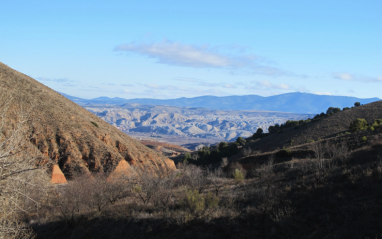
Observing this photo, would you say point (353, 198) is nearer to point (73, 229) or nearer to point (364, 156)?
point (364, 156)

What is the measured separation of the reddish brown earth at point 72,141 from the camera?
34.6 m

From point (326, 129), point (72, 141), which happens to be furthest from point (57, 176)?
point (326, 129)

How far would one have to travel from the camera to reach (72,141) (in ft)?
122

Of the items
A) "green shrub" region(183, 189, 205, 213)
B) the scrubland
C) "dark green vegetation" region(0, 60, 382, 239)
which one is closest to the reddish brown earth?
"dark green vegetation" region(0, 60, 382, 239)

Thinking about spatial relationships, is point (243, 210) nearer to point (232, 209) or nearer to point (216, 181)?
point (232, 209)

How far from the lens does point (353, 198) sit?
14.1 meters

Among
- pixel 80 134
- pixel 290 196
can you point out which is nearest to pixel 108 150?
Result: pixel 80 134

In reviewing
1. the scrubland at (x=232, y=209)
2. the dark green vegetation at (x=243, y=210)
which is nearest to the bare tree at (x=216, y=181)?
the dark green vegetation at (x=243, y=210)

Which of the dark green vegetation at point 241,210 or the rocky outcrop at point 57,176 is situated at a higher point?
the dark green vegetation at point 241,210

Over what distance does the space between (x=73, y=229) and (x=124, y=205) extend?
4045 millimetres

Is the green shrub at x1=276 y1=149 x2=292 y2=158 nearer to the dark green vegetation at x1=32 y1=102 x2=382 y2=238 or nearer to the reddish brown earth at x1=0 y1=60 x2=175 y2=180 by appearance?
the dark green vegetation at x1=32 y1=102 x2=382 y2=238

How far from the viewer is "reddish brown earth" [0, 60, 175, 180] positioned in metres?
34.6

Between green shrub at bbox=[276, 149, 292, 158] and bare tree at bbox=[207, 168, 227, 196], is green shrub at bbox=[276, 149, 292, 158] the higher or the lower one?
the higher one

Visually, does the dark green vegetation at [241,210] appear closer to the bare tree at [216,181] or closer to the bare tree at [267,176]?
the bare tree at [267,176]
